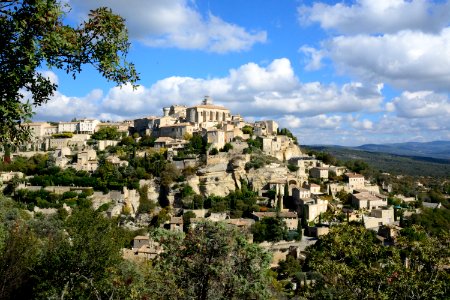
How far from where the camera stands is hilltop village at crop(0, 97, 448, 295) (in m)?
44.3

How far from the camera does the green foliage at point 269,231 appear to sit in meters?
42.0

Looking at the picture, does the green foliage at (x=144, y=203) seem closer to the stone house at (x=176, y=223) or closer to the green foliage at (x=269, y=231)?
the stone house at (x=176, y=223)

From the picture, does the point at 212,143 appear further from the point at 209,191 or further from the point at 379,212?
the point at 379,212

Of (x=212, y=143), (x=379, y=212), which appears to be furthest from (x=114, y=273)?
A: (x=212, y=143)

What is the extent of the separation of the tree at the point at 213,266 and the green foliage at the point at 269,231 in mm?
32169

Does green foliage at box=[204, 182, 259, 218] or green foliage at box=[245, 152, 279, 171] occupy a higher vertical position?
green foliage at box=[245, 152, 279, 171]

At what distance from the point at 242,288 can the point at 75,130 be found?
70.6m

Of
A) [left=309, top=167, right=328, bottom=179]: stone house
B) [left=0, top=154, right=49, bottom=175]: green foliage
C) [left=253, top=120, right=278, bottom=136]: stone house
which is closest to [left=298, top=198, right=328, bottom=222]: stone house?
[left=309, top=167, right=328, bottom=179]: stone house

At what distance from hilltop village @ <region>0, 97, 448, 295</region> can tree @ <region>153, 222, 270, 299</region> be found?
81.6ft

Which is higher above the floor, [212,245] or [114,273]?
[212,245]

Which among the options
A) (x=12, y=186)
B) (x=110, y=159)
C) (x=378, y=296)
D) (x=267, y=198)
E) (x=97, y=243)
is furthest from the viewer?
(x=110, y=159)

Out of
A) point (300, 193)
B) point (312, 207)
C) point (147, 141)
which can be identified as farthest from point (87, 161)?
point (312, 207)

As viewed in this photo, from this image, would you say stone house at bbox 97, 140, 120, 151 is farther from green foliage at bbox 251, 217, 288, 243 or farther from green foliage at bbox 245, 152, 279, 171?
green foliage at bbox 251, 217, 288, 243

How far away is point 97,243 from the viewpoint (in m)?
16.0
